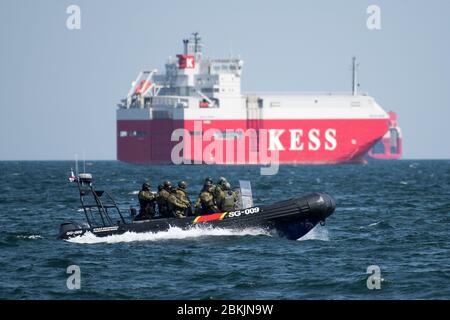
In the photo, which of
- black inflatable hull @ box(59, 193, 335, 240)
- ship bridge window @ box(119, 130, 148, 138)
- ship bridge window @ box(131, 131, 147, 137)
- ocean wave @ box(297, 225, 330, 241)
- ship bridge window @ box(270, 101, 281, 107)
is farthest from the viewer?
ship bridge window @ box(119, 130, 148, 138)

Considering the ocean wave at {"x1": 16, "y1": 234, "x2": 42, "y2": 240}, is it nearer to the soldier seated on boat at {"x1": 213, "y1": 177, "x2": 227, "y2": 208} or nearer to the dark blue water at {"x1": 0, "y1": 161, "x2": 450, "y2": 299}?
the dark blue water at {"x1": 0, "y1": 161, "x2": 450, "y2": 299}

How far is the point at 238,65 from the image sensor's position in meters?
104

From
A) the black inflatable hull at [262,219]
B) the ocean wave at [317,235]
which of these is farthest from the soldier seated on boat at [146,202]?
the ocean wave at [317,235]

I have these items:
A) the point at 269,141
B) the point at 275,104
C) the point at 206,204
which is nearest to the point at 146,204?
the point at 206,204

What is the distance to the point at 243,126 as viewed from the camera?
3804 inches

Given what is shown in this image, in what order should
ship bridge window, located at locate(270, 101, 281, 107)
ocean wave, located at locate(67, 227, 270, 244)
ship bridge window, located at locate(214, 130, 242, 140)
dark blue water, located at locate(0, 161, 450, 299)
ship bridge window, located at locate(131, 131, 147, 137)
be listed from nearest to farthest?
1. dark blue water, located at locate(0, 161, 450, 299)
2. ocean wave, located at locate(67, 227, 270, 244)
3. ship bridge window, located at locate(214, 130, 242, 140)
4. ship bridge window, located at locate(270, 101, 281, 107)
5. ship bridge window, located at locate(131, 131, 147, 137)

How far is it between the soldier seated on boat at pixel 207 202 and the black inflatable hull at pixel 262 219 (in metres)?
0.27

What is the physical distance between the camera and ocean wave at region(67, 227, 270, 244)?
23.1m

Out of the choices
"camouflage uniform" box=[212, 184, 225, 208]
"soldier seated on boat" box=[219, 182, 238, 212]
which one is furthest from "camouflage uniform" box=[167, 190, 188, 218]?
"soldier seated on boat" box=[219, 182, 238, 212]

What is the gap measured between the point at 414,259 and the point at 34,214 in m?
15.1

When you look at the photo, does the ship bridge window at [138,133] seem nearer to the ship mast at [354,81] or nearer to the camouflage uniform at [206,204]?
the ship mast at [354,81]

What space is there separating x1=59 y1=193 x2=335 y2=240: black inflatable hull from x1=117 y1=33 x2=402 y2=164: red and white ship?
231 feet

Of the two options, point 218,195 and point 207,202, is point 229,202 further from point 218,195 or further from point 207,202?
point 207,202
